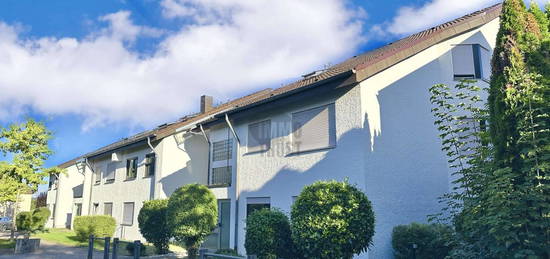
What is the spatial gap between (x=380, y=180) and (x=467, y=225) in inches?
144

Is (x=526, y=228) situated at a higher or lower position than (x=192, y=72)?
lower

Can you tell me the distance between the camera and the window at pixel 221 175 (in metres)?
16.8

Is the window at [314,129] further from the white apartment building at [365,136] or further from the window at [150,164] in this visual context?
the window at [150,164]

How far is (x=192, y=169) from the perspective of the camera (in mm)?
20891

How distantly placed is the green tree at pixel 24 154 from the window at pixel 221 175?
10.4 m

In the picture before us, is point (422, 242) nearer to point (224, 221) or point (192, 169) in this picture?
point (224, 221)

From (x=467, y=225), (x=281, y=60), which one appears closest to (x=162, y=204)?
(x=281, y=60)

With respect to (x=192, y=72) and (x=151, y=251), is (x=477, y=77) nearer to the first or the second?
(x=151, y=251)

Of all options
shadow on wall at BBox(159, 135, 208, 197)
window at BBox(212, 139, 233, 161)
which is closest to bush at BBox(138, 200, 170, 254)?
window at BBox(212, 139, 233, 161)

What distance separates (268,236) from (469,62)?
8701 millimetres

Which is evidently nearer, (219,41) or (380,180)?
(380,180)

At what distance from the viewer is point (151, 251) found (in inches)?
639

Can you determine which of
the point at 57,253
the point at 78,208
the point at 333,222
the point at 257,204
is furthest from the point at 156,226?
the point at 78,208

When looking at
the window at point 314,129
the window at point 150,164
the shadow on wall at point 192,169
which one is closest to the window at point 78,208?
the window at point 150,164
